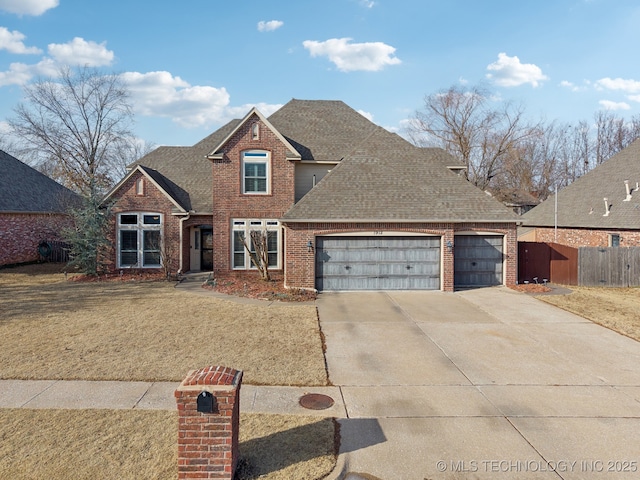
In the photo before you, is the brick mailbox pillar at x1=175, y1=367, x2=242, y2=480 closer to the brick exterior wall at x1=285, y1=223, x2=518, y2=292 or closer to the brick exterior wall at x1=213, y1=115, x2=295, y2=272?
the brick exterior wall at x1=285, y1=223, x2=518, y2=292

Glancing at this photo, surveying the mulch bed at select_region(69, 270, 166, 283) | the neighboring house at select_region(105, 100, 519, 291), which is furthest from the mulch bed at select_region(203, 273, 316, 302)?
the mulch bed at select_region(69, 270, 166, 283)

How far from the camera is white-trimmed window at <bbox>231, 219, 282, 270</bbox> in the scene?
18406 mm

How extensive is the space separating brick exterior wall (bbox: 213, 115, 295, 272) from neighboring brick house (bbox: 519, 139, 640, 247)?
575 inches

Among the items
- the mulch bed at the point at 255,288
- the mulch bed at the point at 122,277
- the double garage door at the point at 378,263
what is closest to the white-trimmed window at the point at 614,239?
the double garage door at the point at 378,263

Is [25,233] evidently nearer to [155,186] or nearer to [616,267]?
[155,186]

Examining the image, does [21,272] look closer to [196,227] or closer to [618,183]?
[196,227]

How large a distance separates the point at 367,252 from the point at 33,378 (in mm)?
11152

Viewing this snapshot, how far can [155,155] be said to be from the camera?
900 inches

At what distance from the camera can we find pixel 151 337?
9.23 m

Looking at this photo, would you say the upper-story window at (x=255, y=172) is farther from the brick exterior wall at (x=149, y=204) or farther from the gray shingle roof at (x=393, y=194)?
the brick exterior wall at (x=149, y=204)

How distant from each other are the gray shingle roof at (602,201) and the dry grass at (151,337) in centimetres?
1792

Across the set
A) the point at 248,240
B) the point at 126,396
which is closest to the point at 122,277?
the point at 248,240

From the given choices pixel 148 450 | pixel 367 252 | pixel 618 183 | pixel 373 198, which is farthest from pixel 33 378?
pixel 618 183

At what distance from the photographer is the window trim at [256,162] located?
59.7ft
